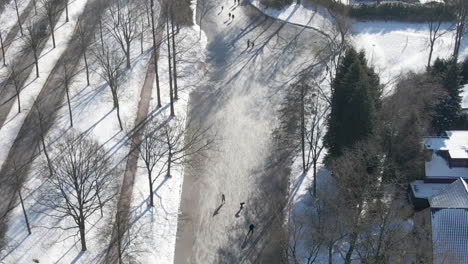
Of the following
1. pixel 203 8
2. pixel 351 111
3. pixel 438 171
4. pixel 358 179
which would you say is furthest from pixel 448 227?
pixel 203 8

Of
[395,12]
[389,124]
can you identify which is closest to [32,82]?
[389,124]

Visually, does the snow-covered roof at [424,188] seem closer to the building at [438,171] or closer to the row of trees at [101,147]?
the building at [438,171]

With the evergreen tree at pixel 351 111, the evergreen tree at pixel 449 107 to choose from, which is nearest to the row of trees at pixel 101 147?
the evergreen tree at pixel 351 111

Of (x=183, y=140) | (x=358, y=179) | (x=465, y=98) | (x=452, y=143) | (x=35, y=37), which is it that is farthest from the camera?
(x=35, y=37)

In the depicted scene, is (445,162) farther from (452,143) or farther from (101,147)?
(101,147)

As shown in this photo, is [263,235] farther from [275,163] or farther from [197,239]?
[275,163]
